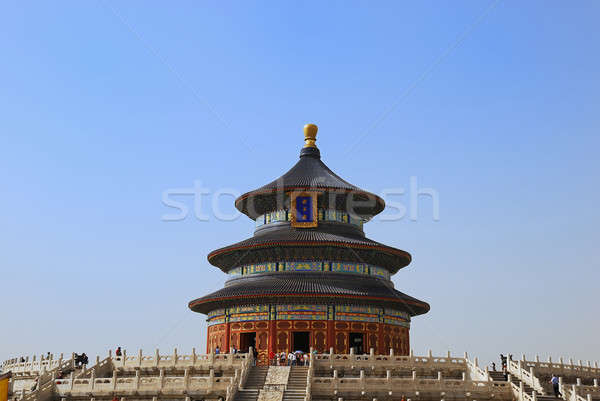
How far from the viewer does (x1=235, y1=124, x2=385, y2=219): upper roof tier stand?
5522cm

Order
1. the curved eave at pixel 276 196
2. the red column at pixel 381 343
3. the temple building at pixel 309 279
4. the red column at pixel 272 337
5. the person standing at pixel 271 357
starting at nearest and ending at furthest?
the person standing at pixel 271 357 < the red column at pixel 272 337 < the temple building at pixel 309 279 < the red column at pixel 381 343 < the curved eave at pixel 276 196

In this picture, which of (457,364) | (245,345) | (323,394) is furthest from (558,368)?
(245,345)

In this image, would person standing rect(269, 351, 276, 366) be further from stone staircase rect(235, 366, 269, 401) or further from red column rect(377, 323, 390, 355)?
stone staircase rect(235, 366, 269, 401)

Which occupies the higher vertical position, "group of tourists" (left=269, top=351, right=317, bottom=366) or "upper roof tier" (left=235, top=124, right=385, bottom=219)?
"upper roof tier" (left=235, top=124, right=385, bottom=219)

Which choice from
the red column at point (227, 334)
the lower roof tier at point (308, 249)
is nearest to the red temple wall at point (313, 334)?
the red column at point (227, 334)

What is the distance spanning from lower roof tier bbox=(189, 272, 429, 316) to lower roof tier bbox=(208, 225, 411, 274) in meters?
1.41

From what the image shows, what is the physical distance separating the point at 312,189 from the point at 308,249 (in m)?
5.53

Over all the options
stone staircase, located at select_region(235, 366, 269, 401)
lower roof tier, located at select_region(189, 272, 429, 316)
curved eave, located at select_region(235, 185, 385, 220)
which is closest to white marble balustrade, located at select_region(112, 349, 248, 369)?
stone staircase, located at select_region(235, 366, 269, 401)

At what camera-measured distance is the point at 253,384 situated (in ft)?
117

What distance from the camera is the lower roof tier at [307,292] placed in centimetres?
4766

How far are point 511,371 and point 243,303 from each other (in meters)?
18.8

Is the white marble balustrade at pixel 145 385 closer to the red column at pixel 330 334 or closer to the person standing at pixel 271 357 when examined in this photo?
the person standing at pixel 271 357

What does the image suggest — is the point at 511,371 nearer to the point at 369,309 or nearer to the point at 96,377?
the point at 369,309

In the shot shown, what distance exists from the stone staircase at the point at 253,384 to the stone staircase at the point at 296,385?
4.46 feet
